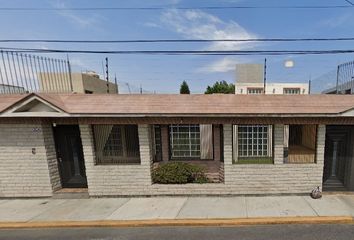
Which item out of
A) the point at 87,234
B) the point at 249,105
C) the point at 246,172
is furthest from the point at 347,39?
the point at 87,234

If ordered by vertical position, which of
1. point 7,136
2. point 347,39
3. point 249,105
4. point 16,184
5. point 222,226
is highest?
point 347,39

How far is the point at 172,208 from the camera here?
6141mm

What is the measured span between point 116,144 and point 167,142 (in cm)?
178

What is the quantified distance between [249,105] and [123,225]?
195 inches

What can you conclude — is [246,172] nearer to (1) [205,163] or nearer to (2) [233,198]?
(2) [233,198]

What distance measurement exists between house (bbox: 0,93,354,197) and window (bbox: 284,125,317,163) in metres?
0.03

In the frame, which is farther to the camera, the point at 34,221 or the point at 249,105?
the point at 249,105

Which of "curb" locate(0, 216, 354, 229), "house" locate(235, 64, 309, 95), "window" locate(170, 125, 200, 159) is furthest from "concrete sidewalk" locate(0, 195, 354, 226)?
"house" locate(235, 64, 309, 95)

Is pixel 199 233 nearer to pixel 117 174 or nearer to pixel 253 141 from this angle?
pixel 117 174

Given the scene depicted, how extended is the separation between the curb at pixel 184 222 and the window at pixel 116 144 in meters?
2.09

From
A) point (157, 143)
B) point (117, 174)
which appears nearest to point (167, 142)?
point (157, 143)

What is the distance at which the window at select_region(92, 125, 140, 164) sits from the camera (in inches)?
283

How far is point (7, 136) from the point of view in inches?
275

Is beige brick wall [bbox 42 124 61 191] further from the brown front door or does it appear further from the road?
the road
